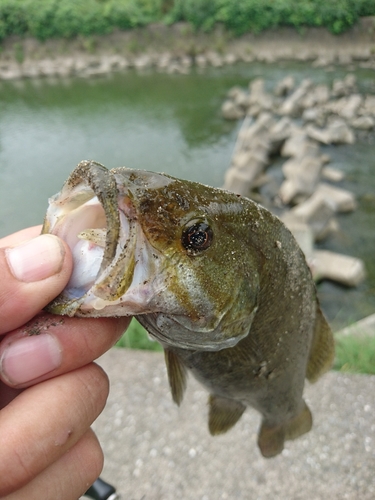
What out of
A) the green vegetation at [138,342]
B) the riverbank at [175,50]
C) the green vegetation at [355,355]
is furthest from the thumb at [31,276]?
the riverbank at [175,50]

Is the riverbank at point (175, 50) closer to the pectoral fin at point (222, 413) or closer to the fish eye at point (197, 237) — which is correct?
the pectoral fin at point (222, 413)

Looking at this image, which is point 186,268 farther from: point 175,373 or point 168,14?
point 168,14

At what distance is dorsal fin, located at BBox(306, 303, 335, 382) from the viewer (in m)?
1.91

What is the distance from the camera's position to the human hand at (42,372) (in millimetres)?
1178

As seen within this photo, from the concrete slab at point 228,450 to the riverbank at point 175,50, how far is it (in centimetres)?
2139

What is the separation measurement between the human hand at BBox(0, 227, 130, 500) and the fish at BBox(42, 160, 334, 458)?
8cm

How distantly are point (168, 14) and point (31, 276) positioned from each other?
36744 mm

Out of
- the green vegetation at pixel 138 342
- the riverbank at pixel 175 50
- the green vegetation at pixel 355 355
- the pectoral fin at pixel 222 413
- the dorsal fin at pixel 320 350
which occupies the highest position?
the dorsal fin at pixel 320 350

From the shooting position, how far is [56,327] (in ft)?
4.11

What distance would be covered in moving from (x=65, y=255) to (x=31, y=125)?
60.4ft

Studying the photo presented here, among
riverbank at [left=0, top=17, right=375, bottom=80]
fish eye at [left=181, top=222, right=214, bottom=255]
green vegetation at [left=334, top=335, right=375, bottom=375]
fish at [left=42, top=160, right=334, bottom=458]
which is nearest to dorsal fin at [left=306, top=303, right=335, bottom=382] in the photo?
fish at [left=42, top=160, right=334, bottom=458]

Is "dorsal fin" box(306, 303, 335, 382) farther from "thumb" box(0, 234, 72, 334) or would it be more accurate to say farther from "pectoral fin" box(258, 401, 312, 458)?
"thumb" box(0, 234, 72, 334)

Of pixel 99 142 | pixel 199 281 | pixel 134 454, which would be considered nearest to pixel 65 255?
pixel 199 281

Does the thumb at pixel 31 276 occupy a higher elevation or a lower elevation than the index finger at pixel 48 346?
higher
